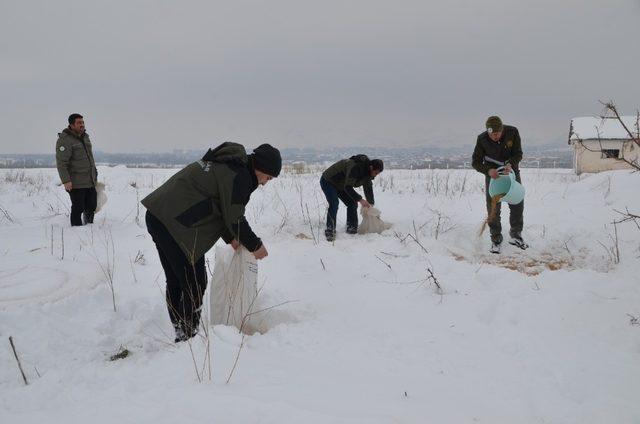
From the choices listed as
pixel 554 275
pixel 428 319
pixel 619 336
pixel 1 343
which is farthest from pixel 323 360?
pixel 554 275

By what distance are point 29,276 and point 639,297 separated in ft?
16.7

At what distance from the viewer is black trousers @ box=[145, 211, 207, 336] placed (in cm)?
254

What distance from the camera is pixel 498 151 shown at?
4.79 metres

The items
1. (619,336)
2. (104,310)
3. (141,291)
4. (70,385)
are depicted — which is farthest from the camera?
(141,291)

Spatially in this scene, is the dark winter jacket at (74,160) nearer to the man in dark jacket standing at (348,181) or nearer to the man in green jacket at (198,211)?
the man in dark jacket standing at (348,181)

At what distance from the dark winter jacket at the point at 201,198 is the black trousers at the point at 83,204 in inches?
164

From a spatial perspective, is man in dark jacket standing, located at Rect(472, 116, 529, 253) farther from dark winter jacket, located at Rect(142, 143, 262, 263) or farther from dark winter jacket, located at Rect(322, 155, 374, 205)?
dark winter jacket, located at Rect(142, 143, 262, 263)

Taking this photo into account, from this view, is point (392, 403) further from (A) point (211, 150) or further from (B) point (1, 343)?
(B) point (1, 343)

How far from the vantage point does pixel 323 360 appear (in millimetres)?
2289

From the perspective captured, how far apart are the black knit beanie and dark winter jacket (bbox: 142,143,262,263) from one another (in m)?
0.10

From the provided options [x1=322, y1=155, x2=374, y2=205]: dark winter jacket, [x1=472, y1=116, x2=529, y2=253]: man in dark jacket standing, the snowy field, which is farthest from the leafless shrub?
[x1=472, y1=116, x2=529, y2=253]: man in dark jacket standing

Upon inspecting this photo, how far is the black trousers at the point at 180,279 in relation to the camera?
2539 mm

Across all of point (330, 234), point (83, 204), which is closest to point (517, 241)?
point (330, 234)

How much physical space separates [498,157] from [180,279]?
12.9 ft
